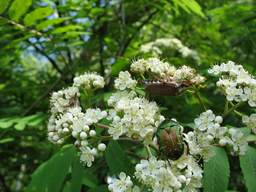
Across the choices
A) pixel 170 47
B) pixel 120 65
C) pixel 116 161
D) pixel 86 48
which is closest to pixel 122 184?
pixel 116 161

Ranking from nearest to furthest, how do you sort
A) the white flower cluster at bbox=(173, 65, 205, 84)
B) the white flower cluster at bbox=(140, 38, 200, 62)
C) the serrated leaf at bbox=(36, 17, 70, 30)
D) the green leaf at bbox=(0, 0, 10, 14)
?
the white flower cluster at bbox=(173, 65, 205, 84) < the green leaf at bbox=(0, 0, 10, 14) < the serrated leaf at bbox=(36, 17, 70, 30) < the white flower cluster at bbox=(140, 38, 200, 62)

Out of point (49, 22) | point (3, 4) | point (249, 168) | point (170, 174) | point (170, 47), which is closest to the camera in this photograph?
point (170, 174)

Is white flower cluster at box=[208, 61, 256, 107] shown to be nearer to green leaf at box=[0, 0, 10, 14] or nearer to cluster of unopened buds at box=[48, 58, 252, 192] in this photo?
cluster of unopened buds at box=[48, 58, 252, 192]

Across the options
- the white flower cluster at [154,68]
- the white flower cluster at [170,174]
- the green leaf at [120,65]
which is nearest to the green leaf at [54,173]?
the white flower cluster at [170,174]

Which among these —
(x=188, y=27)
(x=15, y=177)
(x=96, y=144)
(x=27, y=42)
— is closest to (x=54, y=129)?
(x=96, y=144)

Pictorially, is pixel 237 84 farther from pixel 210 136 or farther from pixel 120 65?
pixel 120 65

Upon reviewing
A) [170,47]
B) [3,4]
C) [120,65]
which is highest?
[3,4]

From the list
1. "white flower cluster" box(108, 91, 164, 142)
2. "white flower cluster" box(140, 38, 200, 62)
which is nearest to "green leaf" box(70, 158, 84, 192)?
"white flower cluster" box(108, 91, 164, 142)
